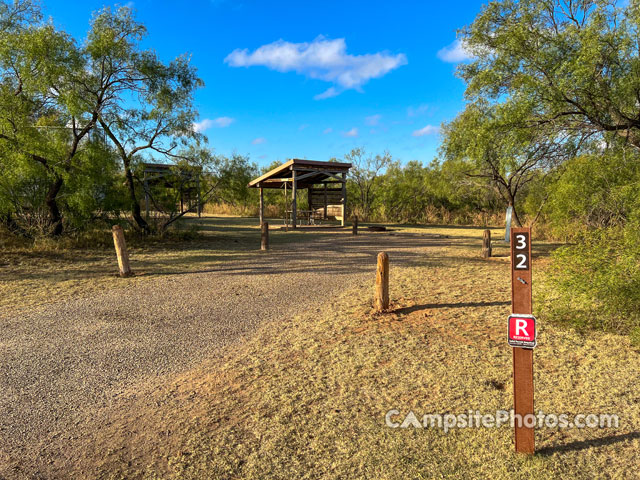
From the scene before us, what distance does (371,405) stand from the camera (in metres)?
2.92

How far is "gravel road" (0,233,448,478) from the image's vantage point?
2.95 metres

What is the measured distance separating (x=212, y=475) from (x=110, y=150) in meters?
11.4

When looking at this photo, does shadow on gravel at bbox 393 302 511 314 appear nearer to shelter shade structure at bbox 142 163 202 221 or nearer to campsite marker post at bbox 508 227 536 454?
campsite marker post at bbox 508 227 536 454

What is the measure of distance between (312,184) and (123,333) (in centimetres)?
1923

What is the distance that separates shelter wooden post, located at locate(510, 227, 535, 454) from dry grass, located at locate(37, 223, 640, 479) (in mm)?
138

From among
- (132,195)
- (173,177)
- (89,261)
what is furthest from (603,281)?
(173,177)

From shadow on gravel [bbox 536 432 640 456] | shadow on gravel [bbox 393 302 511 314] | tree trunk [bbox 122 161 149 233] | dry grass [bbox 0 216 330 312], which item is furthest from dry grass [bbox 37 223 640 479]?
tree trunk [bbox 122 161 149 233]

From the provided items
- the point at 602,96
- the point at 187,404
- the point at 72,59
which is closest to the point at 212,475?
the point at 187,404

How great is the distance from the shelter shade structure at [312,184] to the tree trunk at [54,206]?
943 centimetres

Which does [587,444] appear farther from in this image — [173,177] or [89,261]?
[173,177]

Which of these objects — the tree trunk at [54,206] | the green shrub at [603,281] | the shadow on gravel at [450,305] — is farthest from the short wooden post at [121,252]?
the green shrub at [603,281]

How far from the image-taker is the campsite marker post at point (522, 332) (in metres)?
2.19

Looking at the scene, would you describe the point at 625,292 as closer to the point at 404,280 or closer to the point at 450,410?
the point at 450,410

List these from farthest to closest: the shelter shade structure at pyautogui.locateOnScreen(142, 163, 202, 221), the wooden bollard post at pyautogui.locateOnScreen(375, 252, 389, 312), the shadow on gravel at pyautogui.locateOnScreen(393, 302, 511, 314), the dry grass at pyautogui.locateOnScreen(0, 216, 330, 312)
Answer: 1. the shelter shade structure at pyautogui.locateOnScreen(142, 163, 202, 221)
2. the dry grass at pyautogui.locateOnScreen(0, 216, 330, 312)
3. the shadow on gravel at pyautogui.locateOnScreen(393, 302, 511, 314)
4. the wooden bollard post at pyautogui.locateOnScreen(375, 252, 389, 312)
